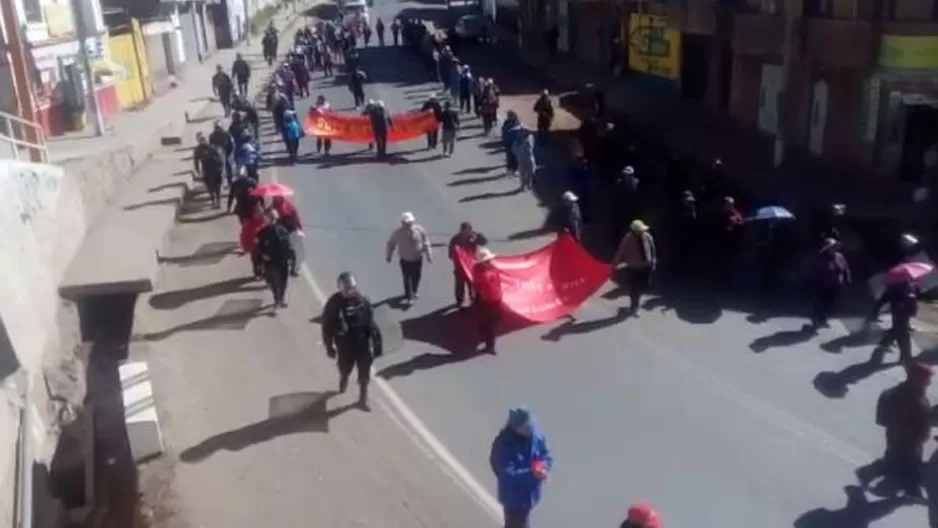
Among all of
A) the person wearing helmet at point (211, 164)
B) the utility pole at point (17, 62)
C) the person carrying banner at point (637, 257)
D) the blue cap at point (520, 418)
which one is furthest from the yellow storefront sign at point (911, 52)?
the utility pole at point (17, 62)

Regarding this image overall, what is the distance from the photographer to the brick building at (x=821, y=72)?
21.2m

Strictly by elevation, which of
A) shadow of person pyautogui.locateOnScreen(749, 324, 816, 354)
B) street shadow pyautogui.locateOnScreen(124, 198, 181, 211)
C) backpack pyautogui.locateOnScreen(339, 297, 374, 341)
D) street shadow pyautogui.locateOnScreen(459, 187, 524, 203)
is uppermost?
backpack pyautogui.locateOnScreen(339, 297, 374, 341)

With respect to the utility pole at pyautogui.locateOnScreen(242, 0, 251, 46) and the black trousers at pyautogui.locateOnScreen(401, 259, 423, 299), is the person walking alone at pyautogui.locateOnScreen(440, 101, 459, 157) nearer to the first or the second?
the black trousers at pyautogui.locateOnScreen(401, 259, 423, 299)

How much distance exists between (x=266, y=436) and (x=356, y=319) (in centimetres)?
164

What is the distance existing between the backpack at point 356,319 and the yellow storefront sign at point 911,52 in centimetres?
1405

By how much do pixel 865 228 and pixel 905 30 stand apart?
4.59 m

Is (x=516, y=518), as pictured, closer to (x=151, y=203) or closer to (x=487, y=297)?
(x=487, y=297)

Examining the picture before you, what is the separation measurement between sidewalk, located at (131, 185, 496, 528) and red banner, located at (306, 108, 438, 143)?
10.5m

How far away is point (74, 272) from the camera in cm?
1700

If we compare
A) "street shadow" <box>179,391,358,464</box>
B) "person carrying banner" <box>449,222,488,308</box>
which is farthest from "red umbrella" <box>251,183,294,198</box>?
"street shadow" <box>179,391,358,464</box>

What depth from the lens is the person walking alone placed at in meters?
24.8

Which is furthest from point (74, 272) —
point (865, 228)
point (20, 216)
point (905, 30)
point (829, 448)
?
point (905, 30)

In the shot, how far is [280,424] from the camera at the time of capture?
11.9 meters

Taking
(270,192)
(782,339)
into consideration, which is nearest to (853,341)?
(782,339)
